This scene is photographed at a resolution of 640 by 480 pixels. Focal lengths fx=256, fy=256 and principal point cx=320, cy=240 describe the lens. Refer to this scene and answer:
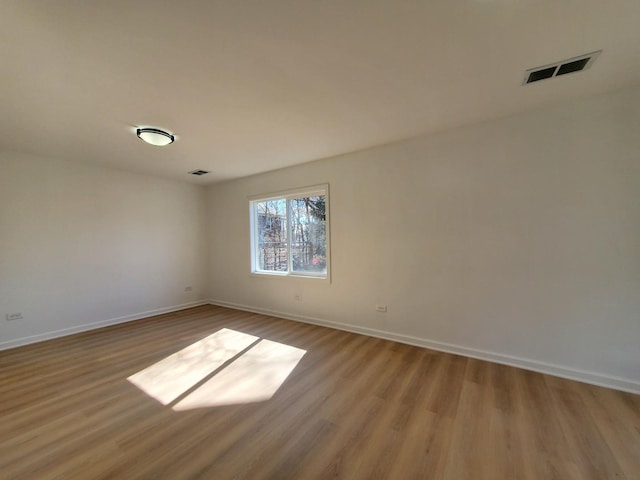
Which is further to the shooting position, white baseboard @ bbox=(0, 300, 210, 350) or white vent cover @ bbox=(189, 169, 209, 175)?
white vent cover @ bbox=(189, 169, 209, 175)

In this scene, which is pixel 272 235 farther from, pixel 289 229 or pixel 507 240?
pixel 507 240

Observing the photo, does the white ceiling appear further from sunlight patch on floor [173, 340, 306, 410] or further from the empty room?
sunlight patch on floor [173, 340, 306, 410]

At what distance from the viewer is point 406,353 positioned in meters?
2.93

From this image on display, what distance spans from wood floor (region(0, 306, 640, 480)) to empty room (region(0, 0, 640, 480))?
2cm

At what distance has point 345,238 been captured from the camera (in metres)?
3.70

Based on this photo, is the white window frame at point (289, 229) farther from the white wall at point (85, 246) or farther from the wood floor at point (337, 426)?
the wood floor at point (337, 426)

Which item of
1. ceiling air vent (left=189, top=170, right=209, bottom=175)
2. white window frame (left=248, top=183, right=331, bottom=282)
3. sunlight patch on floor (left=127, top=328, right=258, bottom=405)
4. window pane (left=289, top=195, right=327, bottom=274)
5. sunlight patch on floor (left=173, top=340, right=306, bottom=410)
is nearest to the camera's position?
sunlight patch on floor (left=173, top=340, right=306, bottom=410)

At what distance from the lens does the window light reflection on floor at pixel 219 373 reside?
7.10 feet

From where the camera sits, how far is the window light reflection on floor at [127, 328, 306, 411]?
216cm

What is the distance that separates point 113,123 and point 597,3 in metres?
3.82

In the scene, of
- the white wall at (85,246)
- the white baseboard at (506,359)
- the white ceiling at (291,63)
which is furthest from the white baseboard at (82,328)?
the white baseboard at (506,359)

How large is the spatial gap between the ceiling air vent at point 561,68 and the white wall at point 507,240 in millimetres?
589

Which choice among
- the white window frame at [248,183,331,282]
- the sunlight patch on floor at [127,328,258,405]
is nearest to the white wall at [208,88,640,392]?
the white window frame at [248,183,331,282]

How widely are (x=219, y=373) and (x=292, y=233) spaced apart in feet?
8.10
